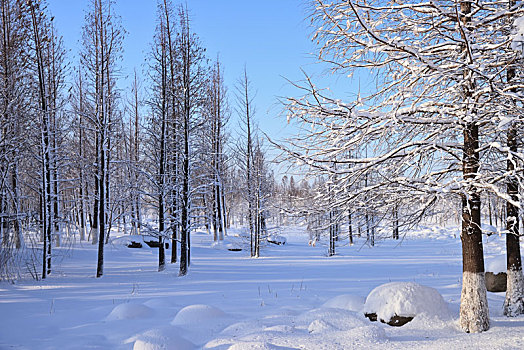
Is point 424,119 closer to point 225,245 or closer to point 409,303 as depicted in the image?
point 409,303

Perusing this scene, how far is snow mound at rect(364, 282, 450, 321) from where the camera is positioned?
639 centimetres

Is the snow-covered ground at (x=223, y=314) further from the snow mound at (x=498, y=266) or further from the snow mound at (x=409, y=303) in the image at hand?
the snow mound at (x=498, y=266)

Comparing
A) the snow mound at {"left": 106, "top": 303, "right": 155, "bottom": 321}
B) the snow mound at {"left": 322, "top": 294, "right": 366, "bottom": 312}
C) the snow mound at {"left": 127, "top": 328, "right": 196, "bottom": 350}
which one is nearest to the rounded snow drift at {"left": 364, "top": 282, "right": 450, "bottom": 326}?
the snow mound at {"left": 322, "top": 294, "right": 366, "bottom": 312}

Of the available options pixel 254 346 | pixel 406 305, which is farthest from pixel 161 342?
pixel 406 305

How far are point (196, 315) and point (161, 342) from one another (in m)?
1.68

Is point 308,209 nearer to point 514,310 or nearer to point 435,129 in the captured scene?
point 435,129

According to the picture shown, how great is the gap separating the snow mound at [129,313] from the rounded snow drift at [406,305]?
4.14 metres

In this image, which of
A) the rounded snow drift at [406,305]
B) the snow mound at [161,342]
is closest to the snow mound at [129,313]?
the snow mound at [161,342]

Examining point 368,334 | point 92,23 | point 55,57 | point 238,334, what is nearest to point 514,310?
point 368,334

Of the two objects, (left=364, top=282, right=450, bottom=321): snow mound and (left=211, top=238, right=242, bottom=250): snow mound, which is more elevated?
(left=364, top=282, right=450, bottom=321): snow mound

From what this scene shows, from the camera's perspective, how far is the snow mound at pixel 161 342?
5268mm

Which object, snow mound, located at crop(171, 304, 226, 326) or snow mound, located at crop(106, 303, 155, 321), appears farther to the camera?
snow mound, located at crop(106, 303, 155, 321)

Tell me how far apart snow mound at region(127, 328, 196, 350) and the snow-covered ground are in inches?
0.5

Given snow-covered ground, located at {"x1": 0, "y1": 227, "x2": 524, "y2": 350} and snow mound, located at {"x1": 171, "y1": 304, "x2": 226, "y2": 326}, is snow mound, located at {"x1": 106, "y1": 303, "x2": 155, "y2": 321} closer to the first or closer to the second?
snow-covered ground, located at {"x1": 0, "y1": 227, "x2": 524, "y2": 350}
